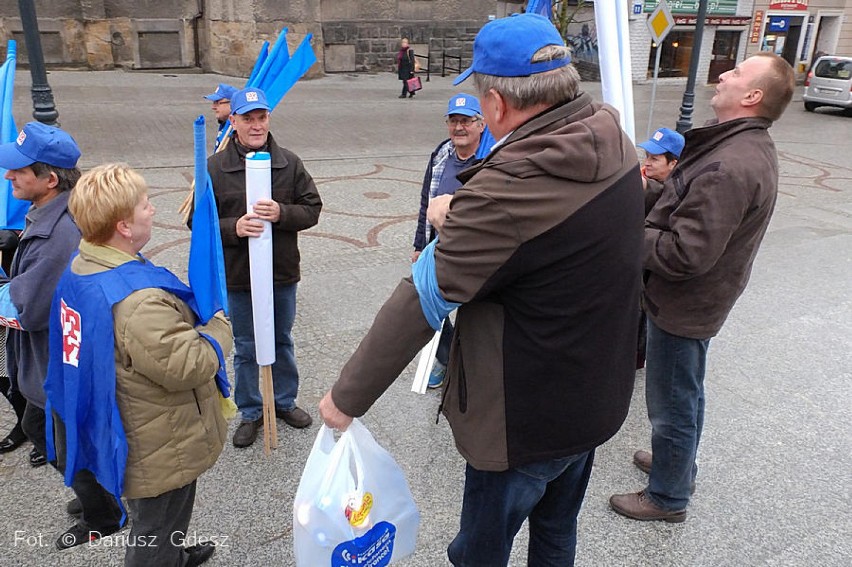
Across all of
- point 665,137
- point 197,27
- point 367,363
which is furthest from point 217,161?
point 197,27

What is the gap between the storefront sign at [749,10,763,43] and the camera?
2688cm

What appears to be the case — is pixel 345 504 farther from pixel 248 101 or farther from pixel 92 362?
pixel 248 101

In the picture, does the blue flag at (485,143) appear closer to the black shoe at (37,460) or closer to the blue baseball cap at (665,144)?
the blue baseball cap at (665,144)

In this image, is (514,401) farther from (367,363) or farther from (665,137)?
(665,137)

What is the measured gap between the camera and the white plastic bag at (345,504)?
79.3 inches

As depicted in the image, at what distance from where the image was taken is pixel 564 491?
220 centimetres

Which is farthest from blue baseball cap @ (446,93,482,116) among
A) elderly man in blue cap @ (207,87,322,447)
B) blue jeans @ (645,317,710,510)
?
blue jeans @ (645,317,710,510)

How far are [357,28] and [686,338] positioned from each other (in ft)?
69.3

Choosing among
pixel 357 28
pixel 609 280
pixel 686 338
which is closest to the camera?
pixel 609 280

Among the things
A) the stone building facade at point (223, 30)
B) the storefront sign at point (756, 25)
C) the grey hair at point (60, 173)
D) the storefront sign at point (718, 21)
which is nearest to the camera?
the grey hair at point (60, 173)

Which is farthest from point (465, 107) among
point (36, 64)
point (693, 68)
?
point (693, 68)

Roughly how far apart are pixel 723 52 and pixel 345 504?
3019cm

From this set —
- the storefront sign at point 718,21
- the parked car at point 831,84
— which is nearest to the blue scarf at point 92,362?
the parked car at point 831,84

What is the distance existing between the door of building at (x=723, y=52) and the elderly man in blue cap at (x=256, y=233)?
91.7 feet
